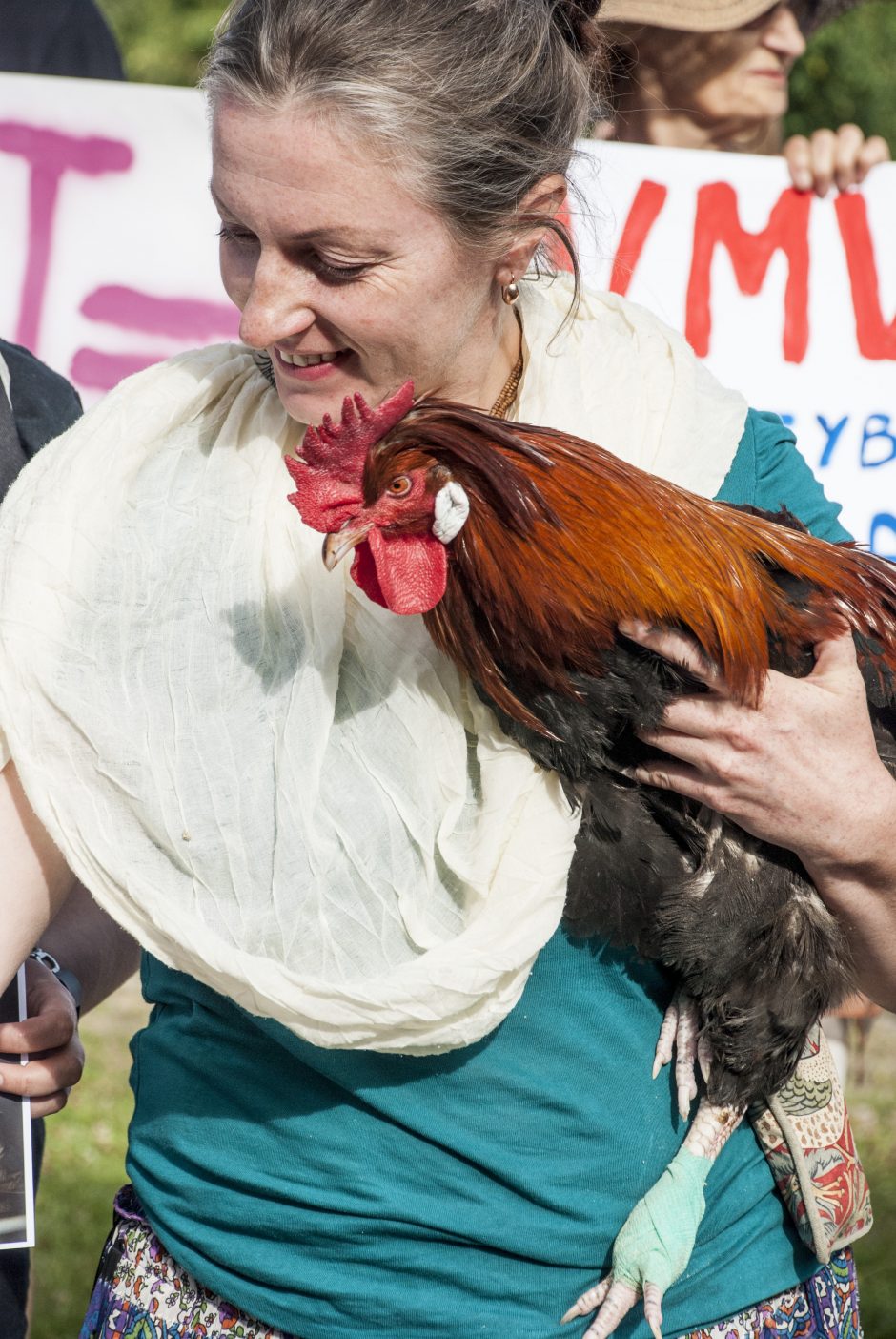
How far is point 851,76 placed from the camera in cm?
759

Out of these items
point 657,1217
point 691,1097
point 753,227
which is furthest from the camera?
point 753,227

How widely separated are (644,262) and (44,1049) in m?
2.69

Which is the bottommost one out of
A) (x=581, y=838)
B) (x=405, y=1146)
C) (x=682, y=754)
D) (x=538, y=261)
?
(x=405, y=1146)

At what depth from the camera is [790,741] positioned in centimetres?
150

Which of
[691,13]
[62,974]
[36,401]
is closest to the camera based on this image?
[62,974]

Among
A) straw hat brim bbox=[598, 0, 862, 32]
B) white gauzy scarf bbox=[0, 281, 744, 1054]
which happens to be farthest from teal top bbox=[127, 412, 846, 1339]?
straw hat brim bbox=[598, 0, 862, 32]

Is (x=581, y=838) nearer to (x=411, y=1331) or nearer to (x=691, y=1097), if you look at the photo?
(x=691, y=1097)

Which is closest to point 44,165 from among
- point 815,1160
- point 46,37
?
point 46,37

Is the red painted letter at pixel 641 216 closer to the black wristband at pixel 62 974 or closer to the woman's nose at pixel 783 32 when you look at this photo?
the woman's nose at pixel 783 32

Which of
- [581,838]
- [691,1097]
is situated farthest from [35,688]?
[691,1097]

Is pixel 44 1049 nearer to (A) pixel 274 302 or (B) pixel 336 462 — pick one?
(B) pixel 336 462

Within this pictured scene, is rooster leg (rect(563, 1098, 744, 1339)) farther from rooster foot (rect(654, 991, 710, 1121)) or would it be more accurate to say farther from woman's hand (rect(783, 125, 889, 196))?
woman's hand (rect(783, 125, 889, 196))

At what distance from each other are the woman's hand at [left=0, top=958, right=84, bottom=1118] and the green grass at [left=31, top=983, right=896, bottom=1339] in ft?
7.81

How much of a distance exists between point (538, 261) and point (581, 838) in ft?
2.72
